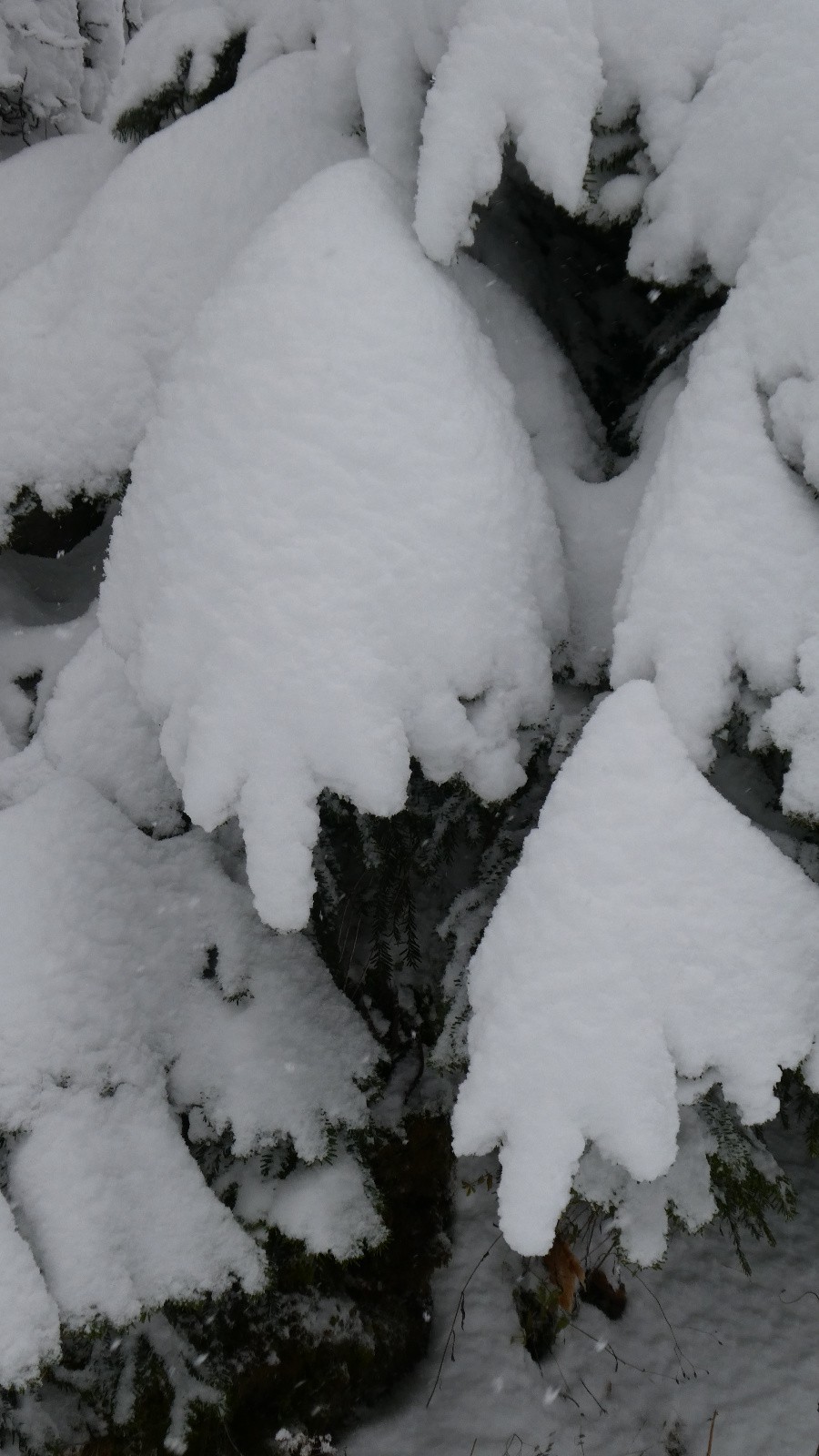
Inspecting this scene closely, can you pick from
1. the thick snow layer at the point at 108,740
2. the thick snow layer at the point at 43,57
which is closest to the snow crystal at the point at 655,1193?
the thick snow layer at the point at 108,740

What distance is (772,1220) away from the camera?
9.86 ft

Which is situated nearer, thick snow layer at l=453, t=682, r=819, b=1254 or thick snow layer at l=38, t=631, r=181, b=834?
thick snow layer at l=453, t=682, r=819, b=1254

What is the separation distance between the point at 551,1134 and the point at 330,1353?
2.06 meters

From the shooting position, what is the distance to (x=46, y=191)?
2.63 meters

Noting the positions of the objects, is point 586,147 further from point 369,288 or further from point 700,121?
point 369,288

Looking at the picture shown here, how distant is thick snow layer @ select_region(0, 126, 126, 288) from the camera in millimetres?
2535

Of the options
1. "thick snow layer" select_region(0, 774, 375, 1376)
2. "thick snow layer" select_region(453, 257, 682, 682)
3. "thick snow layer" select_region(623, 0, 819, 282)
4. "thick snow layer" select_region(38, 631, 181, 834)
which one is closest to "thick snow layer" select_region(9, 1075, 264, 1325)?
"thick snow layer" select_region(0, 774, 375, 1376)

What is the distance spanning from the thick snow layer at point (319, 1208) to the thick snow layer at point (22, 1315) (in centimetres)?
45

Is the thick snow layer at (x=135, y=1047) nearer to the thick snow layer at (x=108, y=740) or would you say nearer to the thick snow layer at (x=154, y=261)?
the thick snow layer at (x=108, y=740)

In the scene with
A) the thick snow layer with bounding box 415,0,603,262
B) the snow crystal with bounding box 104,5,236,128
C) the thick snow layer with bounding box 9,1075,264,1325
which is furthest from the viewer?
the snow crystal with bounding box 104,5,236,128

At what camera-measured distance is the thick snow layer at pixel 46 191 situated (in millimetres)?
2535

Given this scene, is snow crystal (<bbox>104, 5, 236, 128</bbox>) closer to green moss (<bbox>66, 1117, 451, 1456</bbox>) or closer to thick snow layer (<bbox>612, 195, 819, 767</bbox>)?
thick snow layer (<bbox>612, 195, 819, 767</bbox>)

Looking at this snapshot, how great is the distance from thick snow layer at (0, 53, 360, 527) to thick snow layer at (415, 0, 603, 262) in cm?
70

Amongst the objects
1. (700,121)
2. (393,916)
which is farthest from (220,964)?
(700,121)
